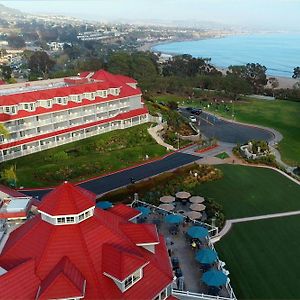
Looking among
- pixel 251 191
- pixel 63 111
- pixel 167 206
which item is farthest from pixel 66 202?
pixel 63 111

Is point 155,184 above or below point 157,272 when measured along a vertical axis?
below

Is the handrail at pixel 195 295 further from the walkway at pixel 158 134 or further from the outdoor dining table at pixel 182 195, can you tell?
the walkway at pixel 158 134

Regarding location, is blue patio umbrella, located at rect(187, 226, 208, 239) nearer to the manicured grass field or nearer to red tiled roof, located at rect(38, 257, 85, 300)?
red tiled roof, located at rect(38, 257, 85, 300)

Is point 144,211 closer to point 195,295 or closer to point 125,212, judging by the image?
point 125,212

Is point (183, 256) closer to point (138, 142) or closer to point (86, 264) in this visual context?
point (86, 264)

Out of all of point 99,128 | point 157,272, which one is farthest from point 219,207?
point 99,128

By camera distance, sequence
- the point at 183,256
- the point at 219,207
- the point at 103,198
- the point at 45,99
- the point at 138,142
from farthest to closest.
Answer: the point at 138,142
the point at 45,99
the point at 103,198
the point at 219,207
the point at 183,256

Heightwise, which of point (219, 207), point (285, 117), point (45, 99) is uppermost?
point (45, 99)
